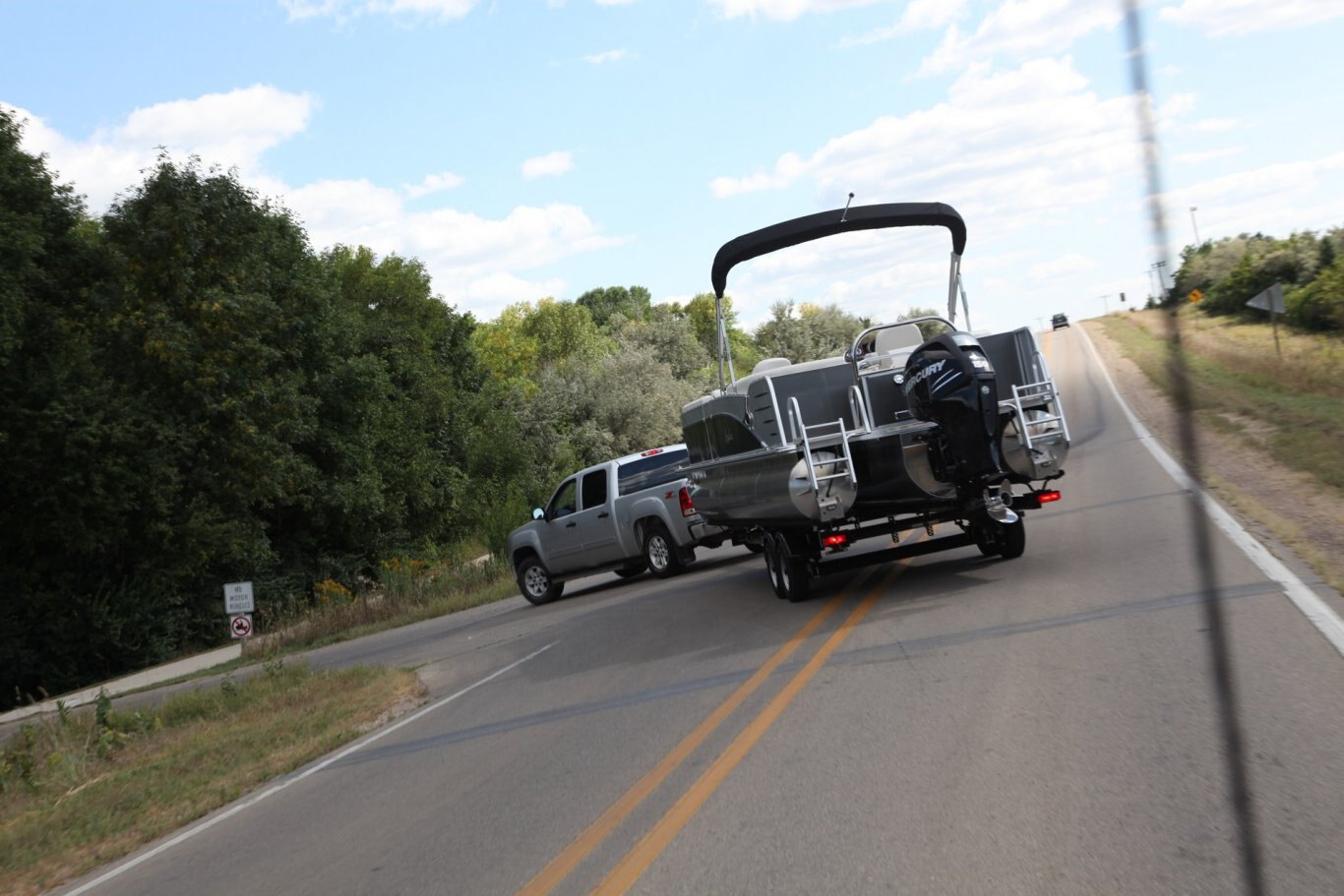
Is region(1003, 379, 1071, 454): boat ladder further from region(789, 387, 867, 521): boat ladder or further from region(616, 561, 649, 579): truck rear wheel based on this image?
region(616, 561, 649, 579): truck rear wheel

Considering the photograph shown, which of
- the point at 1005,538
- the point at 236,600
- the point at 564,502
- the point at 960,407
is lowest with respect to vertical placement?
the point at 236,600

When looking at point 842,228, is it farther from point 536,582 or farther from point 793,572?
point 536,582

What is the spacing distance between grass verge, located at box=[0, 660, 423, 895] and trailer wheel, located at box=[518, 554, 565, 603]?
606cm

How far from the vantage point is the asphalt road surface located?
501 centimetres

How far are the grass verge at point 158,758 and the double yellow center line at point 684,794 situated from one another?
146 inches

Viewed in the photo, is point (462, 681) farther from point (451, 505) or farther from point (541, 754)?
point (451, 505)

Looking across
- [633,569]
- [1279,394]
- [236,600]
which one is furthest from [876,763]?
[1279,394]

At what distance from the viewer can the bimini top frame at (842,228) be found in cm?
1412

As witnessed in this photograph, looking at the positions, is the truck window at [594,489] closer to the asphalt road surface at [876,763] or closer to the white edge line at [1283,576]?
the asphalt road surface at [876,763]

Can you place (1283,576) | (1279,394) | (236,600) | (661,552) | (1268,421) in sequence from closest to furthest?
(1283,576)
(661,552)
(236,600)
(1268,421)
(1279,394)

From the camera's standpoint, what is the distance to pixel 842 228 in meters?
14.1

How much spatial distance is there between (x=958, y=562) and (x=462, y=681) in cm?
556

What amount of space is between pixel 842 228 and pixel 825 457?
11.6ft

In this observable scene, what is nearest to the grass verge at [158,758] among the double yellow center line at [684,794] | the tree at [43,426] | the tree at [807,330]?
the double yellow center line at [684,794]
